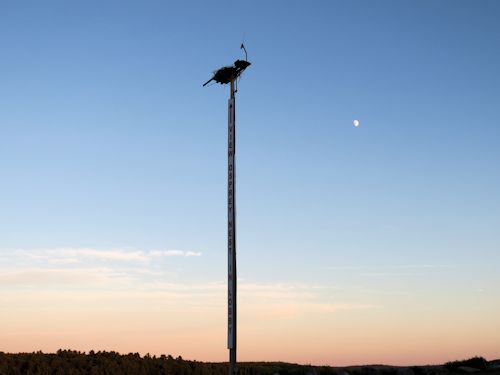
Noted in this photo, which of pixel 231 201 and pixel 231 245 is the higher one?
pixel 231 201

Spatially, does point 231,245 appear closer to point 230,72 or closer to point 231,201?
point 231,201

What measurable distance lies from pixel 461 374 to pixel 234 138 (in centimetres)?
1428

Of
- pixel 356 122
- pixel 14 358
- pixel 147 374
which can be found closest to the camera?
pixel 147 374

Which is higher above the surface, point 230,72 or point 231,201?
point 230,72

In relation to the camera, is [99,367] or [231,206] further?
[99,367]

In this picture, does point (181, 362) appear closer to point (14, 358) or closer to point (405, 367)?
point (14, 358)

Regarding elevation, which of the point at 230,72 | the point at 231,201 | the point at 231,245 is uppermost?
the point at 230,72

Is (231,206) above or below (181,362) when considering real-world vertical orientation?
above

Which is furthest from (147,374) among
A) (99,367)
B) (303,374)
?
(303,374)

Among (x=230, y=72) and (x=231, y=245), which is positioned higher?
(x=230, y=72)

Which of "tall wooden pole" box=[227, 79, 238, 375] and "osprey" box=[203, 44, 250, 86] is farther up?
"osprey" box=[203, 44, 250, 86]

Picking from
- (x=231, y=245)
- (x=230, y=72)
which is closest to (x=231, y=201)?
(x=231, y=245)

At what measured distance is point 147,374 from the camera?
24469 mm

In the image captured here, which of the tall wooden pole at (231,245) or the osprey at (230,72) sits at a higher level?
the osprey at (230,72)
